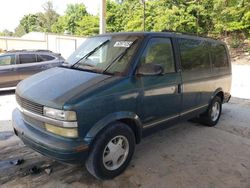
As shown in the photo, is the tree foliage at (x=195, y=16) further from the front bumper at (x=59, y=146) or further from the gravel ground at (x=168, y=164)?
the front bumper at (x=59, y=146)

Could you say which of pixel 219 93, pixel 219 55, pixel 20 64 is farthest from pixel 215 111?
pixel 20 64

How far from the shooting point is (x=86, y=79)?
3.34 meters

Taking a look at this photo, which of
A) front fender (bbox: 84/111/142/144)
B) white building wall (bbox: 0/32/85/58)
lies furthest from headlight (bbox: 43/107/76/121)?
white building wall (bbox: 0/32/85/58)

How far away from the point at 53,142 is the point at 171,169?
1775 millimetres

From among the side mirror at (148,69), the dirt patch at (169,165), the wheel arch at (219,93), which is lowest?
the dirt patch at (169,165)

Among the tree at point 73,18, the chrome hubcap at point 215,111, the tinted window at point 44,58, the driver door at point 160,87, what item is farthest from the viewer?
the tree at point 73,18

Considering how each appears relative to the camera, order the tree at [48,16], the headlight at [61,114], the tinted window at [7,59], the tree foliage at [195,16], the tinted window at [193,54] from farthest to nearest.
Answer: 1. the tree at [48,16]
2. the tree foliage at [195,16]
3. the tinted window at [7,59]
4. the tinted window at [193,54]
5. the headlight at [61,114]

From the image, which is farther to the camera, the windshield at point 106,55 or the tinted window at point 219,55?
the tinted window at point 219,55

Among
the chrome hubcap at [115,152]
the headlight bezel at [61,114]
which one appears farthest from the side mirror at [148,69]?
the headlight bezel at [61,114]

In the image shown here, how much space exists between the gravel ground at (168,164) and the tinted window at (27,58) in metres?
4.39

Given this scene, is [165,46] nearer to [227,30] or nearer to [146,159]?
[146,159]

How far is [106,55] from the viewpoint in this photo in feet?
12.8

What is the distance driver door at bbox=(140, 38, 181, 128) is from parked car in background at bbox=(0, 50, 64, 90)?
6.25 metres

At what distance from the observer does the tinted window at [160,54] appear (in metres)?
3.80
